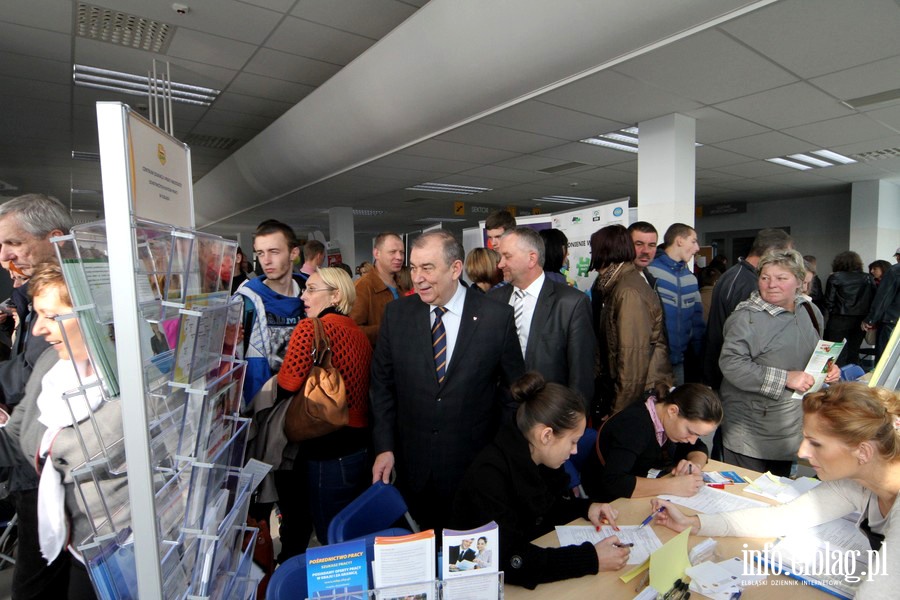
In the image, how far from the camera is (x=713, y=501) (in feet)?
5.55

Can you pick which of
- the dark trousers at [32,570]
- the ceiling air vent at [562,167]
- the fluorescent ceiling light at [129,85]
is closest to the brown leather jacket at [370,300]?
the dark trousers at [32,570]

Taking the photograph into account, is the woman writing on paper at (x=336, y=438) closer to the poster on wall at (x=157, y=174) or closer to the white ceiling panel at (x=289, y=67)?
the poster on wall at (x=157, y=174)

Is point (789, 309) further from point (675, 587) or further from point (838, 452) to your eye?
point (675, 587)

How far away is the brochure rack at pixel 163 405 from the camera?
0.67 meters

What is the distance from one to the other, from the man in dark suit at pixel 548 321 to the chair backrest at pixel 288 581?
1.39 m

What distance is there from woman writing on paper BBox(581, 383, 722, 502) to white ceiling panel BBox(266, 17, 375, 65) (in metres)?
3.78

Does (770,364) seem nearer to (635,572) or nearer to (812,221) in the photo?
(635,572)

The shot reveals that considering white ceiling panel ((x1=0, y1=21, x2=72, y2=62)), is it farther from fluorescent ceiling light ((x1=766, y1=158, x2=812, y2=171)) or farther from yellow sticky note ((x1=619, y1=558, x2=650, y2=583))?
fluorescent ceiling light ((x1=766, y1=158, x2=812, y2=171))

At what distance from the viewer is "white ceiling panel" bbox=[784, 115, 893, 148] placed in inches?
195

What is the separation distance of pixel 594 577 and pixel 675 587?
7.7 inches

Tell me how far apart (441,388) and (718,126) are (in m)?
4.72

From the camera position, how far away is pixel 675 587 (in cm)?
117

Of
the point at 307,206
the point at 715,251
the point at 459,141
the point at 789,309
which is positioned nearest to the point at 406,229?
the point at 307,206


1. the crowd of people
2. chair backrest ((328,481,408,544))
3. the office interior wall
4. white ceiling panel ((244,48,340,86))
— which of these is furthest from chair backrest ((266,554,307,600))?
the office interior wall
